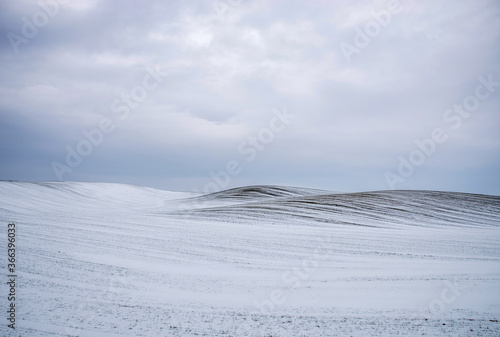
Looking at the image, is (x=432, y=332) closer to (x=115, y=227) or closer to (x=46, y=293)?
(x=46, y=293)

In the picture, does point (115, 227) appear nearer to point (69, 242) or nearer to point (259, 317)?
point (69, 242)

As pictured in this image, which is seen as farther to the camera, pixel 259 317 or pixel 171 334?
pixel 259 317

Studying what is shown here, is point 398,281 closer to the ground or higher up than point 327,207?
closer to the ground

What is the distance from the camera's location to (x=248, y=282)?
15.0ft

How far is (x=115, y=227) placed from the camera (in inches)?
364

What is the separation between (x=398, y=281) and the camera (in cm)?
458

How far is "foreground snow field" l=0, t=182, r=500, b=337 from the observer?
3117mm

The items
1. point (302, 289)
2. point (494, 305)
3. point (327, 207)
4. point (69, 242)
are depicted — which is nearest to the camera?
point (494, 305)

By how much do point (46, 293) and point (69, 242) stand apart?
3.28 m

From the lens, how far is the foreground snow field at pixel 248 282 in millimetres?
3117

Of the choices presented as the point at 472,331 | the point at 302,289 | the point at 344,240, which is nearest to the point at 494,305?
the point at 472,331

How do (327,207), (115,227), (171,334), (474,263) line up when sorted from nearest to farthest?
(171,334), (474,263), (115,227), (327,207)

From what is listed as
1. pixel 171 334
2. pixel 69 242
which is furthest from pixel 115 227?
pixel 171 334

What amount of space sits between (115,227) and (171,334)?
707 cm
